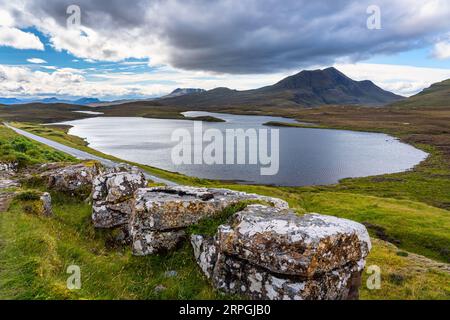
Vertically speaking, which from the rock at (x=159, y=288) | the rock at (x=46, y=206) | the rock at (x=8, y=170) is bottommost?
the rock at (x=159, y=288)

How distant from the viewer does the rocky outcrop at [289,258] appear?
11.1 meters

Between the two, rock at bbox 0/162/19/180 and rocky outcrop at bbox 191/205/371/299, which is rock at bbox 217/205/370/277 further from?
rock at bbox 0/162/19/180

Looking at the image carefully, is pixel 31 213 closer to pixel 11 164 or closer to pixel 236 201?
pixel 236 201

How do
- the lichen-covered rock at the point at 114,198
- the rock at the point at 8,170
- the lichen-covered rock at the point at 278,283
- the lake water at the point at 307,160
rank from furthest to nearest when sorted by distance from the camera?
1. the lake water at the point at 307,160
2. the rock at the point at 8,170
3. the lichen-covered rock at the point at 114,198
4. the lichen-covered rock at the point at 278,283

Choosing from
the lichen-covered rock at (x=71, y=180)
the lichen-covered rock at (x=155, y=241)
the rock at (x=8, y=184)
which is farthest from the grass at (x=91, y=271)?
the lichen-covered rock at (x=71, y=180)

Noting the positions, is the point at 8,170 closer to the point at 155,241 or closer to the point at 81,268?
the point at 155,241

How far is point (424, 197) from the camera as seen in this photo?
7938 cm

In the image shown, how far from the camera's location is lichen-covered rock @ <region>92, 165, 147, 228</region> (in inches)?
793

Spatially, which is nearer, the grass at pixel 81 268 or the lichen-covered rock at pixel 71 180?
the grass at pixel 81 268

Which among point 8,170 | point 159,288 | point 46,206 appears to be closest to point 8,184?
point 46,206

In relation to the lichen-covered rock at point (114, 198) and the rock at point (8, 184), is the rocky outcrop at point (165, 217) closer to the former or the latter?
the lichen-covered rock at point (114, 198)

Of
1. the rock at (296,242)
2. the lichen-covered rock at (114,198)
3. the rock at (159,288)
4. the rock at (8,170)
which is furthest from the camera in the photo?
the rock at (8,170)

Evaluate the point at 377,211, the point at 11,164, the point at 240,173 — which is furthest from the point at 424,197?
the point at 11,164

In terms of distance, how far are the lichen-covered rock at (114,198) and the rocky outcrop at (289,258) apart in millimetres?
9049
